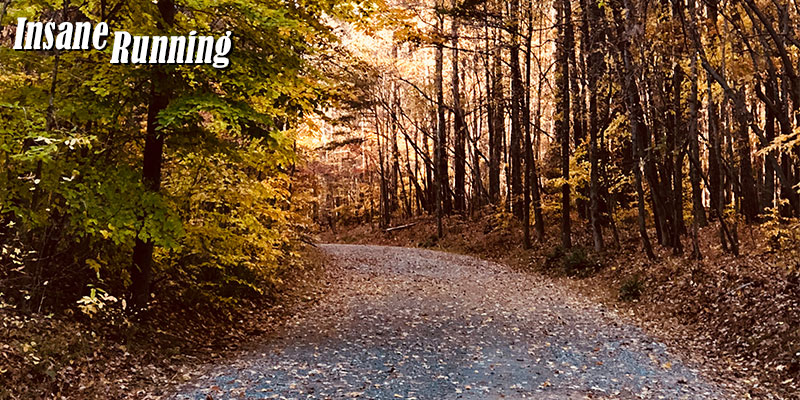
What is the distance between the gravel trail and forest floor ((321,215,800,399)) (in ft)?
1.98

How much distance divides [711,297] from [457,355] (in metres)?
5.60

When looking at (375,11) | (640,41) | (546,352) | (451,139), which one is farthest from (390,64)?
(546,352)

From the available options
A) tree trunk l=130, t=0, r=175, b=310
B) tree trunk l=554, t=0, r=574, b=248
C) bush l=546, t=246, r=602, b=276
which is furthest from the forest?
tree trunk l=554, t=0, r=574, b=248

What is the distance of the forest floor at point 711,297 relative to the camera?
820 cm

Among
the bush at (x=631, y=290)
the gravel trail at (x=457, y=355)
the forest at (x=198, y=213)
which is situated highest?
the forest at (x=198, y=213)

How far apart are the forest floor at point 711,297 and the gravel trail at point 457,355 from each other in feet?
1.98

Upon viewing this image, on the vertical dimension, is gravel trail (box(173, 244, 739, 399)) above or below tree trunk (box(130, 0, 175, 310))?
below

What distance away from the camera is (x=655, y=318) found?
11.5 m

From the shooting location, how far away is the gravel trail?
744cm

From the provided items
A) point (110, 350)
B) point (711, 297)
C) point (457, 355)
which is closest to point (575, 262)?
point (711, 297)

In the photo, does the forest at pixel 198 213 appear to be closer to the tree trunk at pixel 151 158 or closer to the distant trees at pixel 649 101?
the tree trunk at pixel 151 158

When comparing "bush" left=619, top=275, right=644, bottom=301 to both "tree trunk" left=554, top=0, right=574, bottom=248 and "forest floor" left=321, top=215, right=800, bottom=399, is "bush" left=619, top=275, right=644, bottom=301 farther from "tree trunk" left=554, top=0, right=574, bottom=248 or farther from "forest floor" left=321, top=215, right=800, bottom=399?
"tree trunk" left=554, top=0, right=574, bottom=248

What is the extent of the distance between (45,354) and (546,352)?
7217mm

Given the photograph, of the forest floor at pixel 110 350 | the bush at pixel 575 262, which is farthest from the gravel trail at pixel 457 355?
the bush at pixel 575 262
